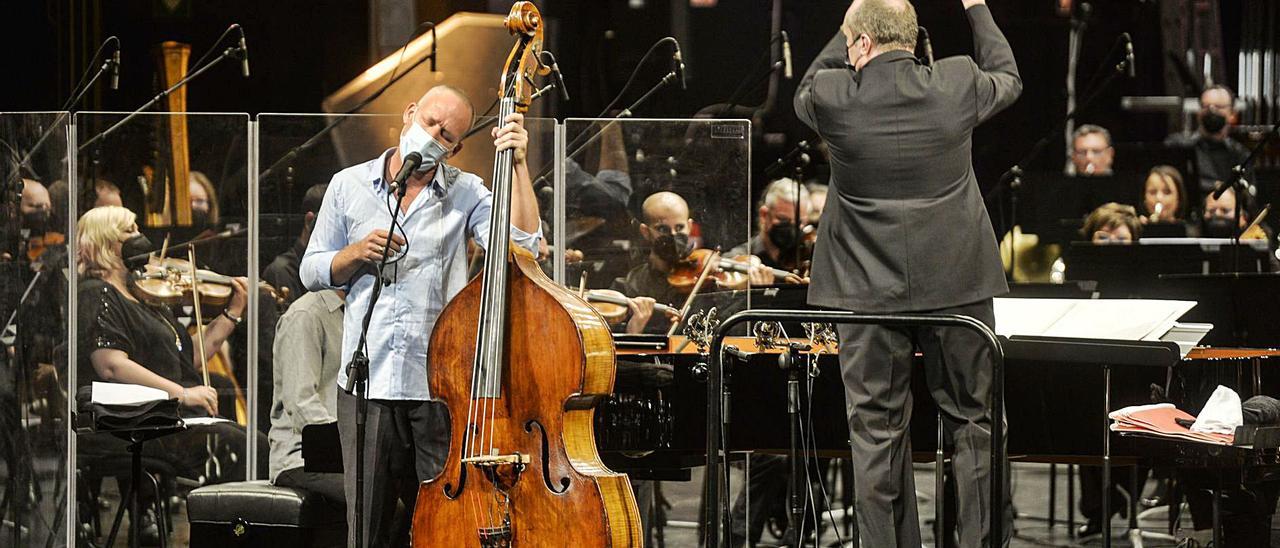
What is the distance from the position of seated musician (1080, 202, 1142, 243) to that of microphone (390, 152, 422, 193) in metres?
4.75

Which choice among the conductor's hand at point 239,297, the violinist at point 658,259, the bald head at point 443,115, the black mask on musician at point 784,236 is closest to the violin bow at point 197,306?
the conductor's hand at point 239,297

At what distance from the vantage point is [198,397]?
5422mm

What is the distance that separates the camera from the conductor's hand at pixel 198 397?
5418 millimetres

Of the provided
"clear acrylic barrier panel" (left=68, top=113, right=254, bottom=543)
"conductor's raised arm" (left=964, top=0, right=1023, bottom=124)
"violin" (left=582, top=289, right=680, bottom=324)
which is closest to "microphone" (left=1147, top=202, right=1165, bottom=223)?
"violin" (left=582, top=289, right=680, bottom=324)

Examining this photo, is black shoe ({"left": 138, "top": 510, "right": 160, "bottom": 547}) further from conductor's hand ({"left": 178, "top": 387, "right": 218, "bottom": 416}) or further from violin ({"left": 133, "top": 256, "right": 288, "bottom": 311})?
violin ({"left": 133, "top": 256, "right": 288, "bottom": 311})

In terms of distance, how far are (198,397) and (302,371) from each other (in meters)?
0.56

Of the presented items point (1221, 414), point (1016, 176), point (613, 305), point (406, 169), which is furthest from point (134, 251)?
point (1016, 176)

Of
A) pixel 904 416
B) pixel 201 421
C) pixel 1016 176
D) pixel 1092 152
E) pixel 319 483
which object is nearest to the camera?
pixel 904 416

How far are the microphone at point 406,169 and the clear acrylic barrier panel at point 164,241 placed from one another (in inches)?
71.1

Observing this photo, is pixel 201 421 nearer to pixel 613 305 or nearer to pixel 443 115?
pixel 613 305

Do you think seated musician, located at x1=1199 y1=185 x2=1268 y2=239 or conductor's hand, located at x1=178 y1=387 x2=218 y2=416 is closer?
conductor's hand, located at x1=178 y1=387 x2=218 y2=416

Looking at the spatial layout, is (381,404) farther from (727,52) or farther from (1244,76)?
(1244,76)

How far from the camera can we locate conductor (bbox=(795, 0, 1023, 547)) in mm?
3621

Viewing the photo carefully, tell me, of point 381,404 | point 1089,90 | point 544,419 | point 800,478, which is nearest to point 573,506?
point 544,419
